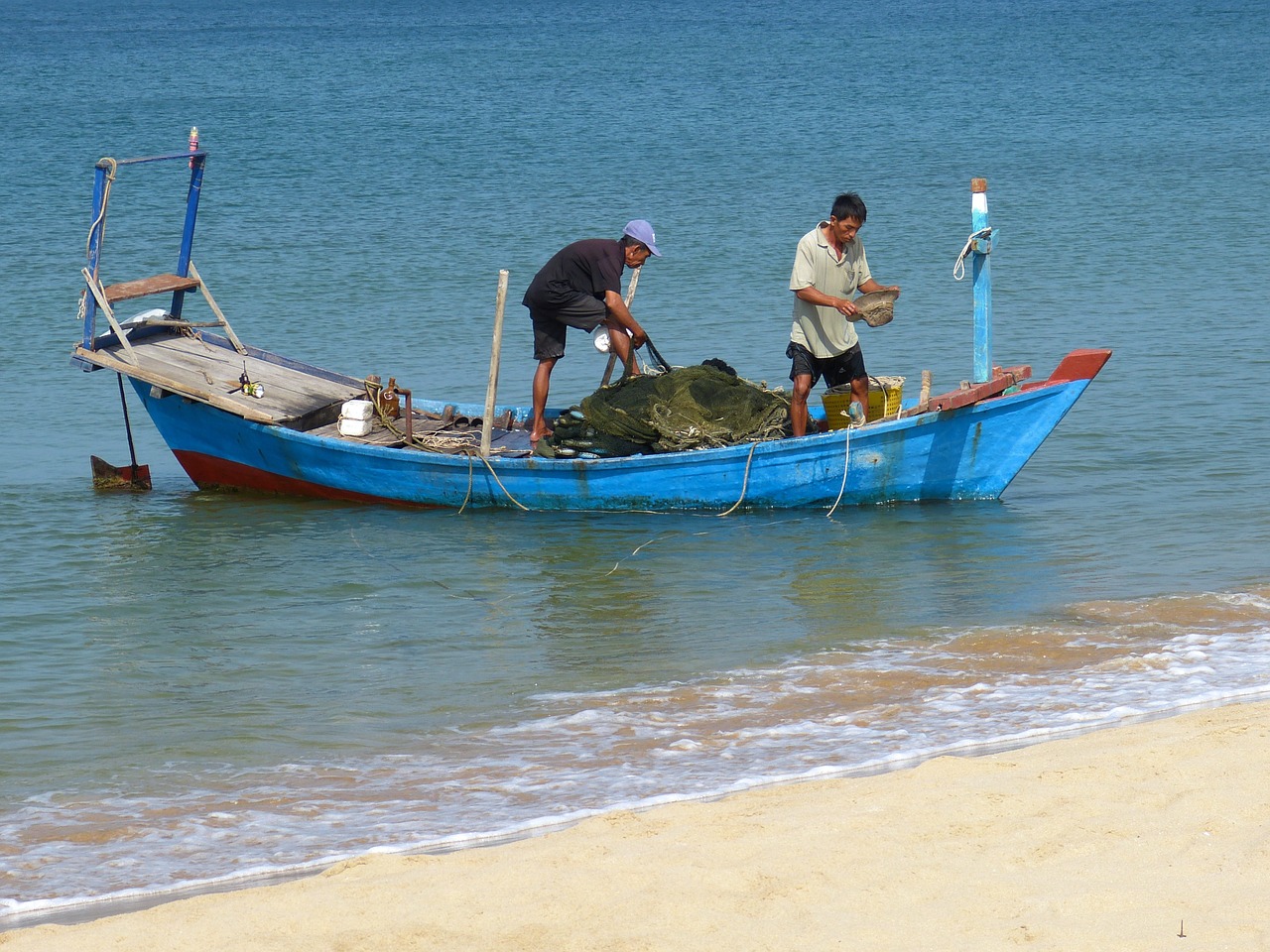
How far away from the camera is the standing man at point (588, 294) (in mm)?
9461

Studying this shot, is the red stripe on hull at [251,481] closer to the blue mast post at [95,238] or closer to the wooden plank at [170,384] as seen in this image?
the wooden plank at [170,384]

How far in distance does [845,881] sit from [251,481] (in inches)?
286

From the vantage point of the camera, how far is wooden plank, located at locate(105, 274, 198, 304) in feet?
34.7

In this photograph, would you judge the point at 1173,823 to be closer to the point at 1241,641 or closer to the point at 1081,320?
the point at 1241,641

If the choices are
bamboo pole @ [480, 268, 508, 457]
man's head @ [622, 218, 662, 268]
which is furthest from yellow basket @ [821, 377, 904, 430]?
bamboo pole @ [480, 268, 508, 457]

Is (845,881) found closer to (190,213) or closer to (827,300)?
(827,300)

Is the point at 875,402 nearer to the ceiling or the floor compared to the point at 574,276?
nearer to the floor

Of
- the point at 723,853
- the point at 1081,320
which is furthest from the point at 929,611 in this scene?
the point at 1081,320

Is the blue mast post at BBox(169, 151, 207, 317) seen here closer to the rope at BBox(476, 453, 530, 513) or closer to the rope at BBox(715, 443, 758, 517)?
the rope at BBox(476, 453, 530, 513)

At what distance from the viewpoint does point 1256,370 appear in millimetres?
13445

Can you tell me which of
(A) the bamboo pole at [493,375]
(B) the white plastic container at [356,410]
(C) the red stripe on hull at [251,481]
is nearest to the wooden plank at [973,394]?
(A) the bamboo pole at [493,375]

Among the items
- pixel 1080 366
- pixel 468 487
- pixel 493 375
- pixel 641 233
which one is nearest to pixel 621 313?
pixel 641 233

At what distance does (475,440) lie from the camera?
1034 cm

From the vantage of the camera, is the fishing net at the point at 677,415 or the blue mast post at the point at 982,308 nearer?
the blue mast post at the point at 982,308
